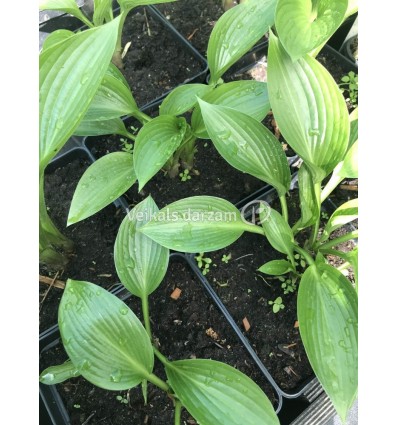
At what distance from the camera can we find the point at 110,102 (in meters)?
0.98

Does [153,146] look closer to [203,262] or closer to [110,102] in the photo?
[110,102]

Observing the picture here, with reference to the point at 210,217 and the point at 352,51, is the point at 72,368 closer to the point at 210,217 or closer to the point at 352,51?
the point at 210,217

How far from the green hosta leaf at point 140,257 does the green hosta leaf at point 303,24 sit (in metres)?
0.41

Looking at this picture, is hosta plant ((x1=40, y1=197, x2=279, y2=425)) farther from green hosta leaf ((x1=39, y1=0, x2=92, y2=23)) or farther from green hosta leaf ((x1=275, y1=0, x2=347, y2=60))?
green hosta leaf ((x1=39, y1=0, x2=92, y2=23))

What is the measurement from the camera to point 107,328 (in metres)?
0.80

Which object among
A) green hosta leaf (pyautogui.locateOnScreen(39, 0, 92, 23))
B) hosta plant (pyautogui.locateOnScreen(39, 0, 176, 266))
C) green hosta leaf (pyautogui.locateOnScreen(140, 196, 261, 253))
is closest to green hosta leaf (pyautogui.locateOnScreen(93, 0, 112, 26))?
green hosta leaf (pyautogui.locateOnScreen(39, 0, 92, 23))

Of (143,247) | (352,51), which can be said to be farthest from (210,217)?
(352,51)

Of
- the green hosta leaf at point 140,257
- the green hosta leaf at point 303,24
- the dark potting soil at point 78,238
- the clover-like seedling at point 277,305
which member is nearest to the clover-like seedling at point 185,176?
the dark potting soil at point 78,238

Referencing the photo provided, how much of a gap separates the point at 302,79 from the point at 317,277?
384 millimetres

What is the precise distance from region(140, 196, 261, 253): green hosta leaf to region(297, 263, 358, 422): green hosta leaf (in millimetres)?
186

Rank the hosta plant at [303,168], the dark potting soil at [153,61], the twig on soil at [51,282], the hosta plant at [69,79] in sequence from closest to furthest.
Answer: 1. the hosta plant at [69,79]
2. the hosta plant at [303,168]
3. the twig on soil at [51,282]
4. the dark potting soil at [153,61]

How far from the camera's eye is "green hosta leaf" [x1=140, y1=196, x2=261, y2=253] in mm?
854

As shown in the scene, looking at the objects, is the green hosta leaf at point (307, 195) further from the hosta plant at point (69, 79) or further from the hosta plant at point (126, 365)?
the hosta plant at point (69, 79)

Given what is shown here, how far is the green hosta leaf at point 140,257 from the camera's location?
902 millimetres
